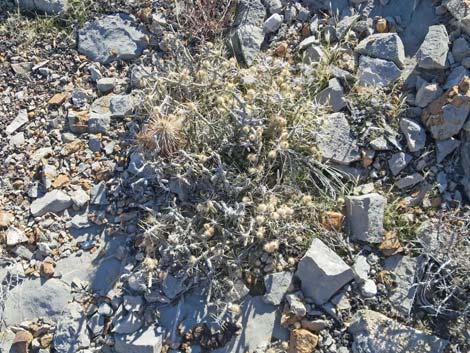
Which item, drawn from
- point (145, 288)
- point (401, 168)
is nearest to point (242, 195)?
point (145, 288)

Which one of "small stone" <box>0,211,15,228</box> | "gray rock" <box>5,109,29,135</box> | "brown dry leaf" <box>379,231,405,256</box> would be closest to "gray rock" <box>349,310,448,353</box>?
"brown dry leaf" <box>379,231,405,256</box>

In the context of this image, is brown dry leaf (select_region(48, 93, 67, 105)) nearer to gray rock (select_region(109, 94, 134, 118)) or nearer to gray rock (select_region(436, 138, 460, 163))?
gray rock (select_region(109, 94, 134, 118))

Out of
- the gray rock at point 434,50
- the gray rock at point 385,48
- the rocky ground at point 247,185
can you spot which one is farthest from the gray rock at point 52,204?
the gray rock at point 434,50

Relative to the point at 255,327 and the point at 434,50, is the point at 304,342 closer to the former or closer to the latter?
the point at 255,327

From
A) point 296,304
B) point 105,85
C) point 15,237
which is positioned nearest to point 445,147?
point 296,304

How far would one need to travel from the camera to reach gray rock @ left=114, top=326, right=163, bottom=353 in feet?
11.6

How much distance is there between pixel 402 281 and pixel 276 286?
2.69 ft

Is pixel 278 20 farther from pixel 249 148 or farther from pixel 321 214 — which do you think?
pixel 321 214

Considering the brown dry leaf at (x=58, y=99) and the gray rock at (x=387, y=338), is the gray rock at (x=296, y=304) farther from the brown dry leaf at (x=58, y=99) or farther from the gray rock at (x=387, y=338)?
the brown dry leaf at (x=58, y=99)

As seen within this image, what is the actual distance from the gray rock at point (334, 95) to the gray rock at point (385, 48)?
14.2 inches

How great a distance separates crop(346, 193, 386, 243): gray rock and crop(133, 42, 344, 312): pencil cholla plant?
7.9 inches

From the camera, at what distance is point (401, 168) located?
13.1 feet

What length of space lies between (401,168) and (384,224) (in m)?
0.43

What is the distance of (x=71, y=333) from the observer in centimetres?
366
